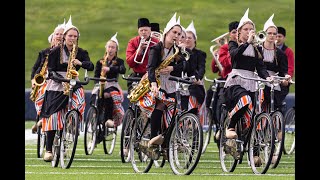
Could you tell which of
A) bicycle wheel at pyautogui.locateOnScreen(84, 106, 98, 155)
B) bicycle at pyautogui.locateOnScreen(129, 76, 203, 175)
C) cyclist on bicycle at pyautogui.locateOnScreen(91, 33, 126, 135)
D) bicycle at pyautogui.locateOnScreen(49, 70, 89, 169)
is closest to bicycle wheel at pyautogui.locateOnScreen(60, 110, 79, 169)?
bicycle at pyautogui.locateOnScreen(49, 70, 89, 169)

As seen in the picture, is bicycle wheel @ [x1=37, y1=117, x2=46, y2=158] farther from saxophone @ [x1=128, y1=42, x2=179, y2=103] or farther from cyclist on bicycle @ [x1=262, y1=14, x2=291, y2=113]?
saxophone @ [x1=128, y1=42, x2=179, y2=103]

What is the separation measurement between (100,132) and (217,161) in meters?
2.52

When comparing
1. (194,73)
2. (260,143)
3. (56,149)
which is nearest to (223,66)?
(194,73)

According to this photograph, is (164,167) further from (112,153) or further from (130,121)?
(112,153)

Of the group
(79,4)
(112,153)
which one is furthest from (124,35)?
(112,153)

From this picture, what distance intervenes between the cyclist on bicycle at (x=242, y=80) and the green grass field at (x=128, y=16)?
3293cm

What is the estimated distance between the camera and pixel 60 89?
67.3ft

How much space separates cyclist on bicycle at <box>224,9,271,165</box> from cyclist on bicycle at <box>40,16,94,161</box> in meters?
2.25

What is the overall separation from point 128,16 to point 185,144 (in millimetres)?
38489

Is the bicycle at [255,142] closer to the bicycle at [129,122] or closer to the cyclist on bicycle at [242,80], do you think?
the cyclist on bicycle at [242,80]

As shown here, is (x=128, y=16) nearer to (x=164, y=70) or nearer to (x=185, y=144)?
(x=164, y=70)

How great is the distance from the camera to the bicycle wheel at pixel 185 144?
1712cm
